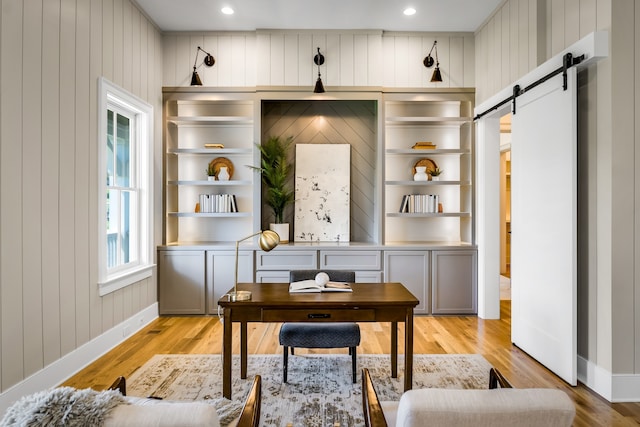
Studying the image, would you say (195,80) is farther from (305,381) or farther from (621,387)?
(621,387)

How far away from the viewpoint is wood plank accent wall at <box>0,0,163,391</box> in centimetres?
230

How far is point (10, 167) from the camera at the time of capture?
2303mm

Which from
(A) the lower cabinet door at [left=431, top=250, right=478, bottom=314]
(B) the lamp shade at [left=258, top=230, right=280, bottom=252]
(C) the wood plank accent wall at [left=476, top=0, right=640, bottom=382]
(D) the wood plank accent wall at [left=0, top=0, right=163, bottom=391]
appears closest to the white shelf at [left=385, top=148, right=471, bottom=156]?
(A) the lower cabinet door at [left=431, top=250, right=478, bottom=314]

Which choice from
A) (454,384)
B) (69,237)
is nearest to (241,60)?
(69,237)

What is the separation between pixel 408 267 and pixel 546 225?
1672 mm

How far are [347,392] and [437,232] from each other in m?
2.87

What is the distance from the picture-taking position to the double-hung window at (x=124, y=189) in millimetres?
3305

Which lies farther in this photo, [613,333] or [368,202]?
[368,202]

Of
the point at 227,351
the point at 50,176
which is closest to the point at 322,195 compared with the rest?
the point at 227,351

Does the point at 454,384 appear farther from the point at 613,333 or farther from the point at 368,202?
the point at 368,202

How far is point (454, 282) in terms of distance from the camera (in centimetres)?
446

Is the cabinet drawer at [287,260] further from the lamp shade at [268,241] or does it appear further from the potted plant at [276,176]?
the lamp shade at [268,241]

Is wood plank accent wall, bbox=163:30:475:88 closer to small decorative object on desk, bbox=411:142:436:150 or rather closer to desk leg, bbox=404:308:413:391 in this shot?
small decorative object on desk, bbox=411:142:436:150

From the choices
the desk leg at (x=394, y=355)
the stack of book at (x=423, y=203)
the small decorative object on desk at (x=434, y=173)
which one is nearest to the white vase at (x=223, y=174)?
the stack of book at (x=423, y=203)
